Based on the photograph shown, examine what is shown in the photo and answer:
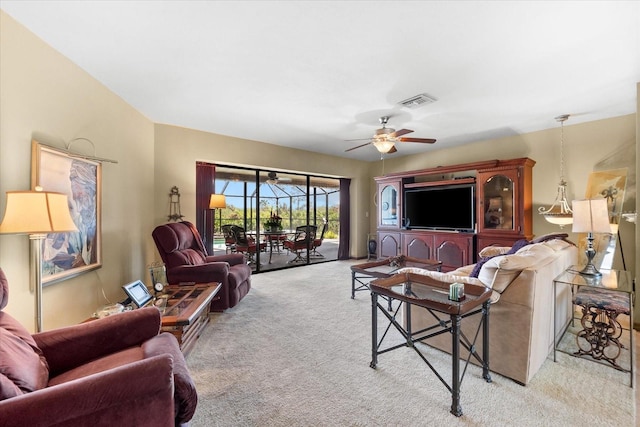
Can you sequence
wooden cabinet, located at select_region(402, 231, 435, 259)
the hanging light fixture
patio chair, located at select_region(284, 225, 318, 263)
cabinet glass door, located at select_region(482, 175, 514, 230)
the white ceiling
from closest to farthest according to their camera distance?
1. the white ceiling
2. the hanging light fixture
3. cabinet glass door, located at select_region(482, 175, 514, 230)
4. wooden cabinet, located at select_region(402, 231, 435, 259)
5. patio chair, located at select_region(284, 225, 318, 263)

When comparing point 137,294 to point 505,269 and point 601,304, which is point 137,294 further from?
point 601,304

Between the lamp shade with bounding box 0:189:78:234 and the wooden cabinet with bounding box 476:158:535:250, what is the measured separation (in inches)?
215

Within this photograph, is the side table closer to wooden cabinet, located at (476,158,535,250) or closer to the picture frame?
wooden cabinet, located at (476,158,535,250)

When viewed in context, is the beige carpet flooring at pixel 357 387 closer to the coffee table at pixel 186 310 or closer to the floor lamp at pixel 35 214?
the coffee table at pixel 186 310

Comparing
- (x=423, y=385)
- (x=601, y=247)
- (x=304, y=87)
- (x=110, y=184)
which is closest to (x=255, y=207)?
(x=110, y=184)

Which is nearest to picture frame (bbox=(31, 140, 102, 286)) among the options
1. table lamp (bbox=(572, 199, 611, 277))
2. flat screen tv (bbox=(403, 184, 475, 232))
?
table lamp (bbox=(572, 199, 611, 277))

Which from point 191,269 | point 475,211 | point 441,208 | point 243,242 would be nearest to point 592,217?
point 475,211

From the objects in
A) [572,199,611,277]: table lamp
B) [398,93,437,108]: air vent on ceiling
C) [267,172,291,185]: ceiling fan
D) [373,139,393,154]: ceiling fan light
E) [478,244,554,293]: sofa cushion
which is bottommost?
[478,244,554,293]: sofa cushion

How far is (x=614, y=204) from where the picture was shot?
12.5 ft

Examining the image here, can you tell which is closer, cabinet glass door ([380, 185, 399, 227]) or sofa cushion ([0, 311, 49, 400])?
sofa cushion ([0, 311, 49, 400])

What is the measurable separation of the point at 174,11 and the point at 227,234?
4069 mm

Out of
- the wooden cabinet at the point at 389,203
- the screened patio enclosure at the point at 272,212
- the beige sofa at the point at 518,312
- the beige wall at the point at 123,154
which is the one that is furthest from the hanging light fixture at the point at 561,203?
the screened patio enclosure at the point at 272,212

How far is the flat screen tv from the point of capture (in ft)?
16.8

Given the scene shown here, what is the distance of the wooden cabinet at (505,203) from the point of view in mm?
4445
